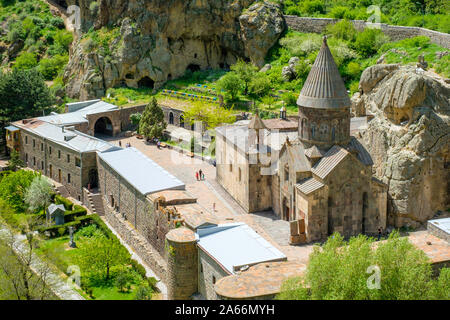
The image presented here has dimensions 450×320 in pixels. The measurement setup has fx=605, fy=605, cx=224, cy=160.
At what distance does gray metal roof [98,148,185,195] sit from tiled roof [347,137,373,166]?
11.6 meters

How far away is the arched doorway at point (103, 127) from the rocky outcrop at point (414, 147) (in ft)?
104

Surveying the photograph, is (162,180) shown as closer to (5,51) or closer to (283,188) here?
(283,188)

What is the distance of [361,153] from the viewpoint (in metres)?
37.5

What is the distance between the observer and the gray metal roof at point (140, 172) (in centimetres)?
4062

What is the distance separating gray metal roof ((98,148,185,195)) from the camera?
4062 cm

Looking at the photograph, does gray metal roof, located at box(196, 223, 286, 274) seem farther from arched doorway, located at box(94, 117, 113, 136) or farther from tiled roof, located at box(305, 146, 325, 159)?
arched doorway, located at box(94, 117, 113, 136)

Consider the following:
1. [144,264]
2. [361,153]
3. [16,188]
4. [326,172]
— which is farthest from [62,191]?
[361,153]

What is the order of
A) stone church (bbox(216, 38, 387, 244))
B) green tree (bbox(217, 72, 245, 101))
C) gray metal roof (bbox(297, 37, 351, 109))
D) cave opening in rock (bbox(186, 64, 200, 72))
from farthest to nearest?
cave opening in rock (bbox(186, 64, 200, 72)) < green tree (bbox(217, 72, 245, 101)) < gray metal roof (bbox(297, 37, 351, 109)) < stone church (bbox(216, 38, 387, 244))

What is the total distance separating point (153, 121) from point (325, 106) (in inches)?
1042

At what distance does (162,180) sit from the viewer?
41.8 meters

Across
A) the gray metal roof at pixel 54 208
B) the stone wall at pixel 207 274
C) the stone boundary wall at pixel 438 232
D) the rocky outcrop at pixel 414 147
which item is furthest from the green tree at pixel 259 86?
the stone wall at pixel 207 274

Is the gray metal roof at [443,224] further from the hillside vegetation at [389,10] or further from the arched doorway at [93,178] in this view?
the hillside vegetation at [389,10]

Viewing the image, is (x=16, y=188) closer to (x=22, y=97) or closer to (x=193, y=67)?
(x=22, y=97)

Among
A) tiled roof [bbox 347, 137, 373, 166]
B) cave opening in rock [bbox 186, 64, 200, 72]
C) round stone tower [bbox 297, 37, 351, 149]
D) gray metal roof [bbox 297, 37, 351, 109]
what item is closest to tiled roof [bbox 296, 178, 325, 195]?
round stone tower [bbox 297, 37, 351, 149]
